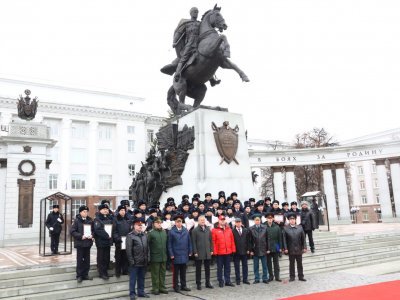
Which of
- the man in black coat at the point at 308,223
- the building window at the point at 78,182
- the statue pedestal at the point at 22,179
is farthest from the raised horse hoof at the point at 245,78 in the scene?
the building window at the point at 78,182

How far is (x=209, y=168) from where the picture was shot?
11.2m

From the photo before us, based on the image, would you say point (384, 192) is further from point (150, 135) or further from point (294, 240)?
point (150, 135)

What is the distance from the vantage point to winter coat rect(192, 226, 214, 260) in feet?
26.6

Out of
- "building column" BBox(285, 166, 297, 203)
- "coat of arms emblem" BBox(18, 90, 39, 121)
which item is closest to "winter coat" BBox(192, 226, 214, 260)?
"coat of arms emblem" BBox(18, 90, 39, 121)

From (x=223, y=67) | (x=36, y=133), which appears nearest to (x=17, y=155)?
(x=36, y=133)

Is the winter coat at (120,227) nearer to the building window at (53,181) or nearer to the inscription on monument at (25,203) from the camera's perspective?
Answer: the inscription on monument at (25,203)

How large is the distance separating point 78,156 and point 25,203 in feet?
93.2

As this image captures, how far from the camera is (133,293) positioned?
7.09m

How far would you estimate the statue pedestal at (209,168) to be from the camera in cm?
1116

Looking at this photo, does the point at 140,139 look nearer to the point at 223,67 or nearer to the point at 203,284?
the point at 223,67

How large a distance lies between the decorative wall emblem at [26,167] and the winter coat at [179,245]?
15.0m

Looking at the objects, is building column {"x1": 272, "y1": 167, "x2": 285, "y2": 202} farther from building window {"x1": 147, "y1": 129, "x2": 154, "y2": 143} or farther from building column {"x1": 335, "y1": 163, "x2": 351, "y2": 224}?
building window {"x1": 147, "y1": 129, "x2": 154, "y2": 143}

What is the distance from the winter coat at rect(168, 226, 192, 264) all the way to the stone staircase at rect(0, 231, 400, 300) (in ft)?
2.54

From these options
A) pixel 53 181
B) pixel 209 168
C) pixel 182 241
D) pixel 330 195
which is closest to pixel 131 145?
pixel 53 181
